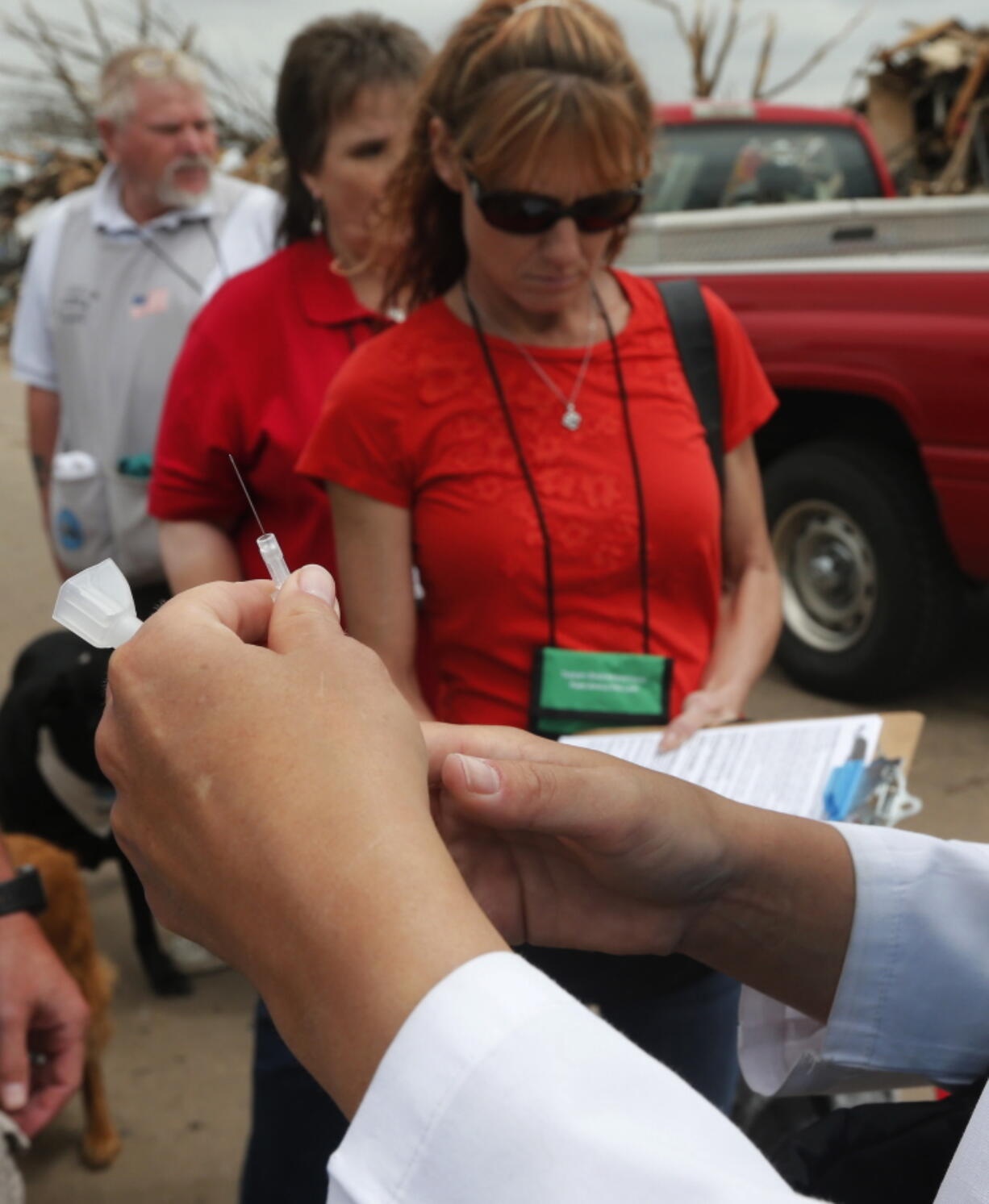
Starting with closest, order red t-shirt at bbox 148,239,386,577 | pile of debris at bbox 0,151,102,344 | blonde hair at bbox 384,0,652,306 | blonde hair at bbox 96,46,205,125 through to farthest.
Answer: blonde hair at bbox 384,0,652,306, red t-shirt at bbox 148,239,386,577, blonde hair at bbox 96,46,205,125, pile of debris at bbox 0,151,102,344

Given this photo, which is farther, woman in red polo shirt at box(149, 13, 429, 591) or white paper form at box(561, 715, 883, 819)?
woman in red polo shirt at box(149, 13, 429, 591)

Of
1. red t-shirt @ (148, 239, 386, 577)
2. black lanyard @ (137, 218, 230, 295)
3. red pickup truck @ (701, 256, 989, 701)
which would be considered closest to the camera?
red t-shirt @ (148, 239, 386, 577)

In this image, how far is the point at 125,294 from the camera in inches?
131

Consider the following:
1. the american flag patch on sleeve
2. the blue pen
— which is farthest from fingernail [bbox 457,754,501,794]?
the american flag patch on sleeve

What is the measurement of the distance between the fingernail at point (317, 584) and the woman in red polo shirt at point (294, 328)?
1231 mm

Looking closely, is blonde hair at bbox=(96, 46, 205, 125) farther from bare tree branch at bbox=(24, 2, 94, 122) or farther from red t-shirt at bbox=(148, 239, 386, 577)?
bare tree branch at bbox=(24, 2, 94, 122)

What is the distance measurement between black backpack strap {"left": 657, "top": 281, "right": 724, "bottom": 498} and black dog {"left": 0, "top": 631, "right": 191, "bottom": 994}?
5.64ft

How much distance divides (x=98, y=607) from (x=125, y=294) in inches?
109

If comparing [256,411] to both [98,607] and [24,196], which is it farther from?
[24,196]

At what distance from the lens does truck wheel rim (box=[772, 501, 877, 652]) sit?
4.55 meters

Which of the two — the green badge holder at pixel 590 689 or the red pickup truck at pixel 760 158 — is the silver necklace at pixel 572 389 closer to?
the green badge holder at pixel 590 689

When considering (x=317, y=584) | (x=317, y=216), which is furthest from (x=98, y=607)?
(x=317, y=216)

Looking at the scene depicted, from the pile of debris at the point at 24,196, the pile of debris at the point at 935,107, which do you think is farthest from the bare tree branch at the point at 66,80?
the pile of debris at the point at 935,107

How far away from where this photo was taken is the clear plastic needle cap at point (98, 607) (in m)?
0.79
